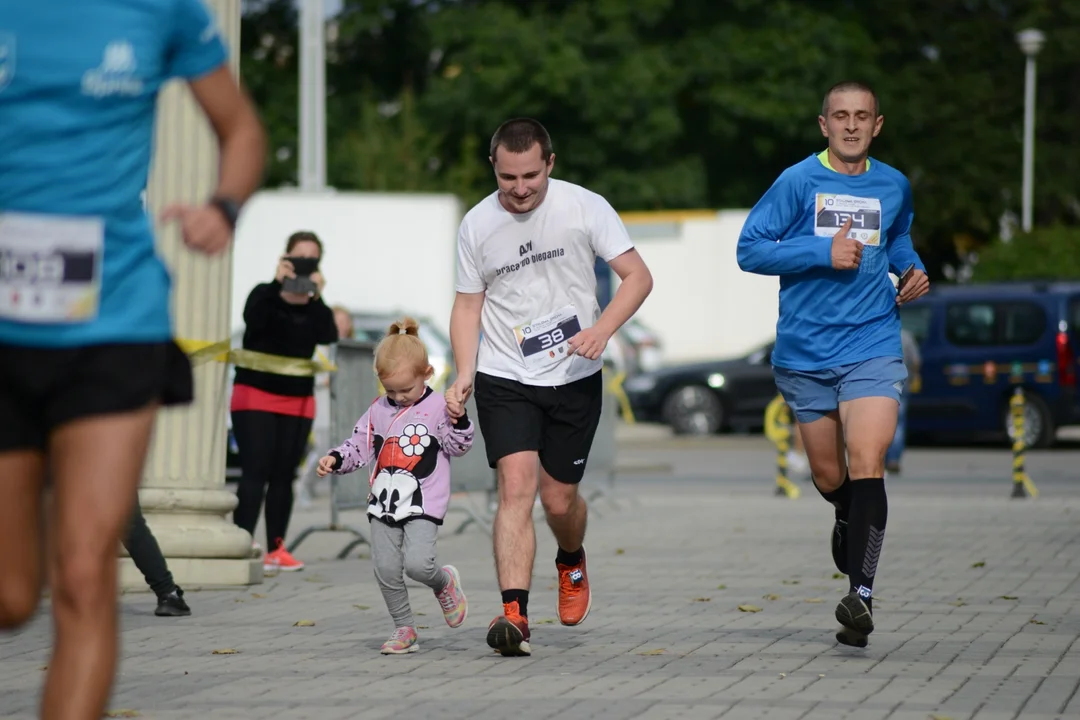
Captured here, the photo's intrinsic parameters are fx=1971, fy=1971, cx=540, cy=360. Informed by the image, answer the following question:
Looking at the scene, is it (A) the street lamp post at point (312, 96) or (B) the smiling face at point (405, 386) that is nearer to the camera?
(B) the smiling face at point (405, 386)

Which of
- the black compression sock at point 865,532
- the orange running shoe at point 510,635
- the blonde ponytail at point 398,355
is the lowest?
the orange running shoe at point 510,635

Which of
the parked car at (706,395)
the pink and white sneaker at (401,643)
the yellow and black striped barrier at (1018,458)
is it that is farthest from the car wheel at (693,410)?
the pink and white sneaker at (401,643)

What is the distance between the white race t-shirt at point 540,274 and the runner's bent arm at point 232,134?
295 cm

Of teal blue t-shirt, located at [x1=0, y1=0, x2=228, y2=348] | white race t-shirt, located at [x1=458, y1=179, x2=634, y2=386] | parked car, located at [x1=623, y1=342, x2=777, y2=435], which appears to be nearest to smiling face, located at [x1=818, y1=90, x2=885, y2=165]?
white race t-shirt, located at [x1=458, y1=179, x2=634, y2=386]

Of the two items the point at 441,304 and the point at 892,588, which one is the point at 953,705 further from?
the point at 441,304

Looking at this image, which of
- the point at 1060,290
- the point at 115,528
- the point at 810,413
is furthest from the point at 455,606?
the point at 1060,290

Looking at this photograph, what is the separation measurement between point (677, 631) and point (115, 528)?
407 centimetres

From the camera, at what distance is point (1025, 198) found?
132 feet

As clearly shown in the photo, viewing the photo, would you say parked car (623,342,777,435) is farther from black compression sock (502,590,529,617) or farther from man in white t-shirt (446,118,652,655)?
black compression sock (502,590,529,617)

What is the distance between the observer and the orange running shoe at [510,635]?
6.85m

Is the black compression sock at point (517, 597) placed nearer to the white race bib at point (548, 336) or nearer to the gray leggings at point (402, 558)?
the gray leggings at point (402, 558)

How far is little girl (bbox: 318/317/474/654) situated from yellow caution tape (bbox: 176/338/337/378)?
2.57m

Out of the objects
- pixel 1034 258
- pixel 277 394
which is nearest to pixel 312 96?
pixel 1034 258

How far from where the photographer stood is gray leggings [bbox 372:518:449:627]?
702cm
